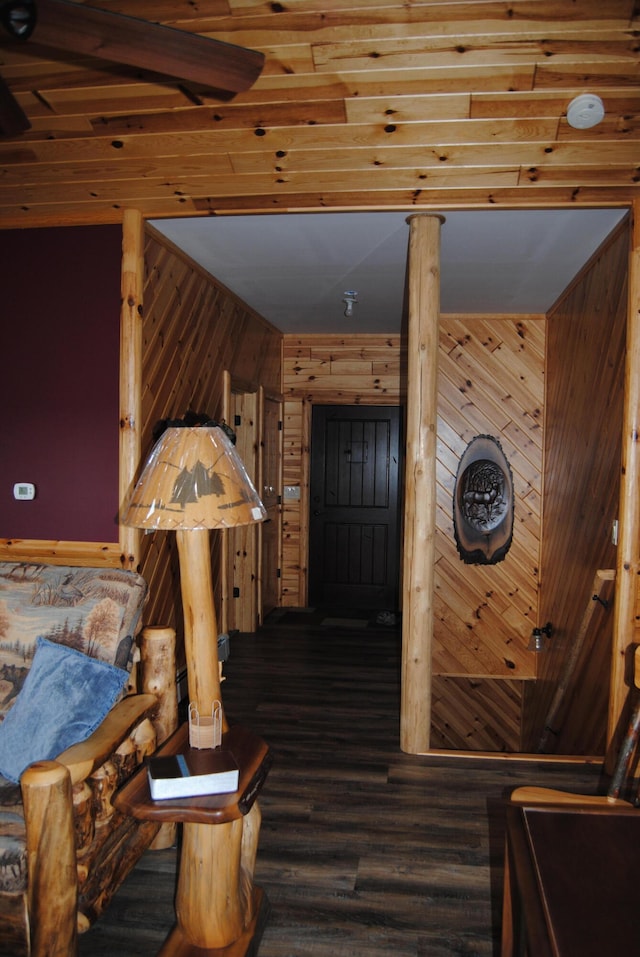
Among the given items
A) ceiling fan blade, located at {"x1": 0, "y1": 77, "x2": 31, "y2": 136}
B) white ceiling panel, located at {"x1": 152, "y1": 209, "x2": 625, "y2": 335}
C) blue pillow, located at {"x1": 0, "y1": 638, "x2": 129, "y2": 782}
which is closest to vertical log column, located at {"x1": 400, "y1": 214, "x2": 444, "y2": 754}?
white ceiling panel, located at {"x1": 152, "y1": 209, "x2": 625, "y2": 335}

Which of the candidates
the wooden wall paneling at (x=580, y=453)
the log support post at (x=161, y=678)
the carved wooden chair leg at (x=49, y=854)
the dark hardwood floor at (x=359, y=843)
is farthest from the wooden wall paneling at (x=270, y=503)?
the carved wooden chair leg at (x=49, y=854)

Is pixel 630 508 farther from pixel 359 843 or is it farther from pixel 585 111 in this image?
pixel 359 843

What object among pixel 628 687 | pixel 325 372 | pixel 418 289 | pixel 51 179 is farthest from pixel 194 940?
pixel 325 372

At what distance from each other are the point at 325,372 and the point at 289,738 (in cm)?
390

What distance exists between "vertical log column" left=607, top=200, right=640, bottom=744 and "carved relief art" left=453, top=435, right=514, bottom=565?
98.8 inches

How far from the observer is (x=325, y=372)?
6629mm


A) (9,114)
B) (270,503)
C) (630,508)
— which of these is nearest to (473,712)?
(270,503)

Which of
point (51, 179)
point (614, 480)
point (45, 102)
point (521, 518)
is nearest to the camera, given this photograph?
point (45, 102)

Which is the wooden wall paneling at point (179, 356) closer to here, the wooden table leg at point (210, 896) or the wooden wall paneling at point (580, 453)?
the wooden table leg at point (210, 896)

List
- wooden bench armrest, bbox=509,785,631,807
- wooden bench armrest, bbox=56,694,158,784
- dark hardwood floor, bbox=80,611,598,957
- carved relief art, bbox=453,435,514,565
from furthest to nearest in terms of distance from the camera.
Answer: carved relief art, bbox=453,435,514,565 → dark hardwood floor, bbox=80,611,598,957 → wooden bench armrest, bbox=56,694,158,784 → wooden bench armrest, bbox=509,785,631,807

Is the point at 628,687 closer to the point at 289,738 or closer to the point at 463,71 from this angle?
the point at 289,738

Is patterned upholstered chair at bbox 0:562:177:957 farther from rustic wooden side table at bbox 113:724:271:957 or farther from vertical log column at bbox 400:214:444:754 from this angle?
vertical log column at bbox 400:214:444:754

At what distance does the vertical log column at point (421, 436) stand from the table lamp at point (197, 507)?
1434mm

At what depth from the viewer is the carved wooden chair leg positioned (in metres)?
1.73
